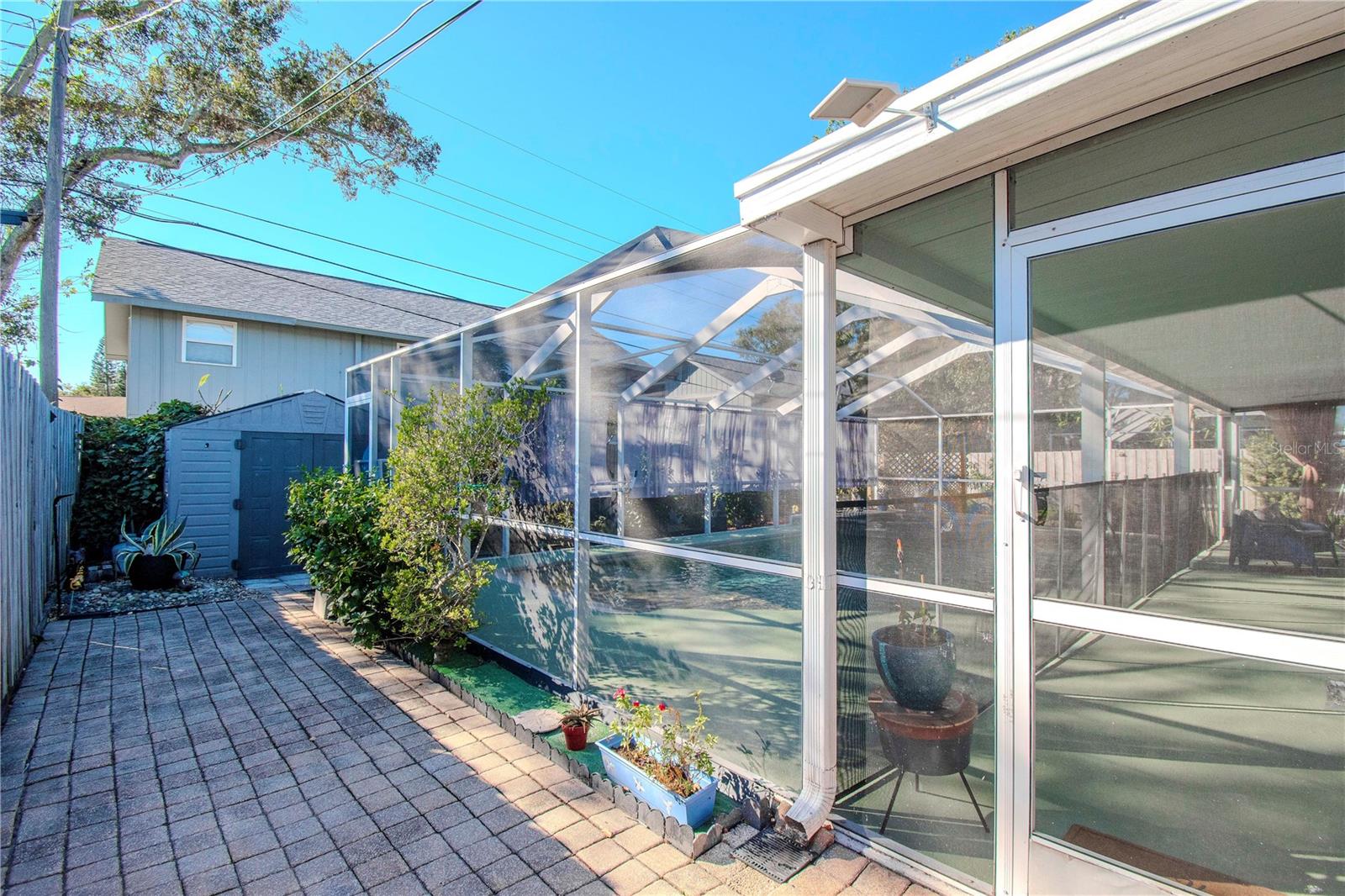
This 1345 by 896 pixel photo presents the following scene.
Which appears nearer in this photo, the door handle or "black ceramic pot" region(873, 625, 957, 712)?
the door handle

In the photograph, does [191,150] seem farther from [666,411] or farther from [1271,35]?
[1271,35]

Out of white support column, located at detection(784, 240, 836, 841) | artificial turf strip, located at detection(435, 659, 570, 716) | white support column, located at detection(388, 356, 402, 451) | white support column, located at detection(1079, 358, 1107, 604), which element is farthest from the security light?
white support column, located at detection(388, 356, 402, 451)

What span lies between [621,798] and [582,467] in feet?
5.74

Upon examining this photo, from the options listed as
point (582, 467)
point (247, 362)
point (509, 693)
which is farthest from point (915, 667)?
point (247, 362)

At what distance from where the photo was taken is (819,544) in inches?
91.0

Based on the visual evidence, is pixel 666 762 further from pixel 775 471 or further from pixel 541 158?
pixel 541 158

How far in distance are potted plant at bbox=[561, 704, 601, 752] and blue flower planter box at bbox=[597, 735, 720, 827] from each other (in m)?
0.33

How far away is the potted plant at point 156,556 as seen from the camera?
6.21 metres

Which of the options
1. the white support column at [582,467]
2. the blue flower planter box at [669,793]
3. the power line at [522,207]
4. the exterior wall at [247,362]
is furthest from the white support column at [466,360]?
the exterior wall at [247,362]

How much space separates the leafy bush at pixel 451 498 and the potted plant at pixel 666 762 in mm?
1749

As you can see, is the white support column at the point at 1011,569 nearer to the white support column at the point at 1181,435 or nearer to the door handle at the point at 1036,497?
the door handle at the point at 1036,497

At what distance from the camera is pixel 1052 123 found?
66.7 inches

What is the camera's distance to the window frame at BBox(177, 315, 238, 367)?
10.1m

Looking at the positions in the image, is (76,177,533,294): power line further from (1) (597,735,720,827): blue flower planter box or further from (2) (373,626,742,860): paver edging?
(1) (597,735,720,827): blue flower planter box
